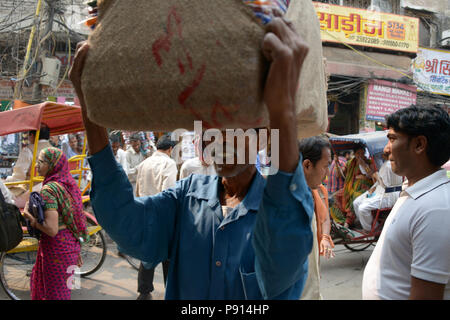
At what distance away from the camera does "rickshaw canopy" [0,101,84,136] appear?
14.5 feet

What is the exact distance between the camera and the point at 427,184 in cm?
175

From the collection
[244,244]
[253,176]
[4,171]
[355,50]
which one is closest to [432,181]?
[253,176]

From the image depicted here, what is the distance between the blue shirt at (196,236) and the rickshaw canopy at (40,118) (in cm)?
366

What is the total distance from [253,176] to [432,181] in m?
0.95

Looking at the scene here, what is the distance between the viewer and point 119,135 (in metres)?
9.70

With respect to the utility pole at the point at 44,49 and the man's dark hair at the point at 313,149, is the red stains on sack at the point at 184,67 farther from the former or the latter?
the utility pole at the point at 44,49

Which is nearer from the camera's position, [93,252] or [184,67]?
[184,67]

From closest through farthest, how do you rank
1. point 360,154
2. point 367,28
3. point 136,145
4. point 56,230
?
point 56,230 < point 360,154 < point 136,145 < point 367,28

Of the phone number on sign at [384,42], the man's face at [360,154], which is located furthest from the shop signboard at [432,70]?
the man's face at [360,154]

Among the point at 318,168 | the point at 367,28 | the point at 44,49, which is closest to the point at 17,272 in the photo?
the point at 318,168

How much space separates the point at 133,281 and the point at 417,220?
4203 millimetres

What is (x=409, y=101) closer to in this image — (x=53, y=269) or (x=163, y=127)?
(x=53, y=269)

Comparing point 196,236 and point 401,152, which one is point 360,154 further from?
point 196,236

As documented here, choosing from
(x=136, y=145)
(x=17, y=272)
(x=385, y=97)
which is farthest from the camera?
(x=385, y=97)
